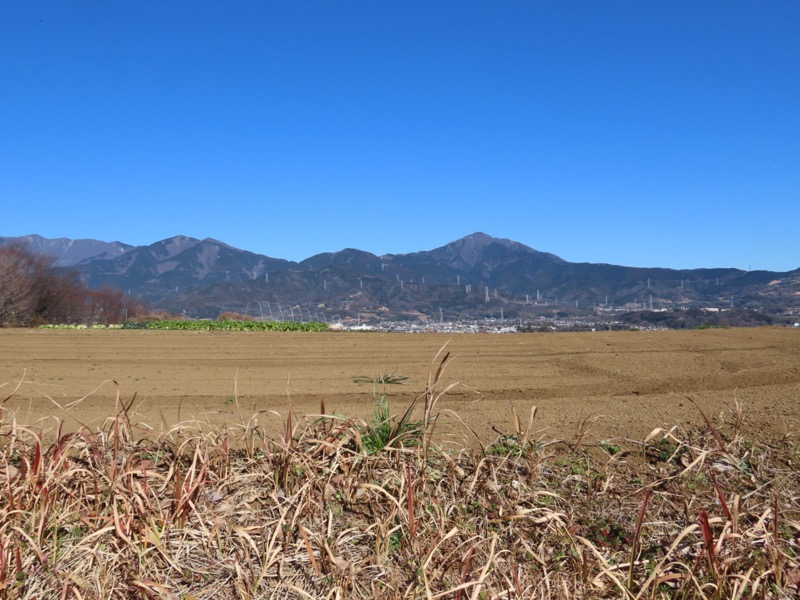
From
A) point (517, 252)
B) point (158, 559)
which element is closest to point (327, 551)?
point (158, 559)

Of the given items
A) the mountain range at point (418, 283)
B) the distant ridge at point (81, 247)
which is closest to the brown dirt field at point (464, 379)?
the mountain range at point (418, 283)

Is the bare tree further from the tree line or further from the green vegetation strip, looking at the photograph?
the green vegetation strip

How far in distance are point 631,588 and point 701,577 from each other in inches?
14.7

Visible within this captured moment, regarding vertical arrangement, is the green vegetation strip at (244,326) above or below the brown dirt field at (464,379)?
below

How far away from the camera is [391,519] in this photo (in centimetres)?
344

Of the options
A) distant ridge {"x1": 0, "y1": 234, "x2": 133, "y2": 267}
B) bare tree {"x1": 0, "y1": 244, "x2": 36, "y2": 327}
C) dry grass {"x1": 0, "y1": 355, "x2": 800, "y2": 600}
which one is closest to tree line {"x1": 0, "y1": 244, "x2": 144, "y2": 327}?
bare tree {"x1": 0, "y1": 244, "x2": 36, "y2": 327}

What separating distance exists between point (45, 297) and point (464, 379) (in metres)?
31.3

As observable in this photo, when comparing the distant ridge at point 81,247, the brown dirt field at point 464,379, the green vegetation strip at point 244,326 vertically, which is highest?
the distant ridge at point 81,247

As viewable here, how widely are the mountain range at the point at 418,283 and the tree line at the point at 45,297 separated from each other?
2056 mm

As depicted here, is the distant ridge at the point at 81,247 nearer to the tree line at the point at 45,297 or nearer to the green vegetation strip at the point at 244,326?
the tree line at the point at 45,297

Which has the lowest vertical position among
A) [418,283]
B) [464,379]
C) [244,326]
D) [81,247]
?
[244,326]

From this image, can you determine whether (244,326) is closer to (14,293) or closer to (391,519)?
(14,293)

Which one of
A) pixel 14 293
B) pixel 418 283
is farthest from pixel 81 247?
pixel 14 293

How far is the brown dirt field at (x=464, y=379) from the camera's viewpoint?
5395 mm
